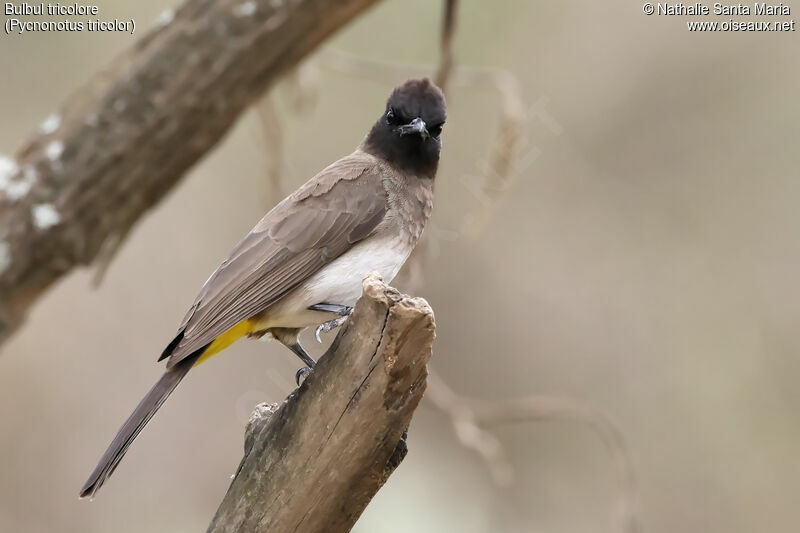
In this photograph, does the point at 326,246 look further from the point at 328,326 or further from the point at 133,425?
the point at 133,425

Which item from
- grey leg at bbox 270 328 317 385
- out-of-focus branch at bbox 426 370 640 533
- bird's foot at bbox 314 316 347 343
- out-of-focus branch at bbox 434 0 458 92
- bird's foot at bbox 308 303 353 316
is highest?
out-of-focus branch at bbox 434 0 458 92

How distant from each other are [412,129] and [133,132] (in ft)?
3.51

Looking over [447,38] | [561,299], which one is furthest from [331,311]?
[561,299]

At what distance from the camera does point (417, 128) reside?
4062mm

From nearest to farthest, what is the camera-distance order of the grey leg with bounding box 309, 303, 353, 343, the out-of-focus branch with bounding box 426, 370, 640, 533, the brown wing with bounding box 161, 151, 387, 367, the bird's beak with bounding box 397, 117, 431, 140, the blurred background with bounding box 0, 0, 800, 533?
the brown wing with bounding box 161, 151, 387, 367 → the grey leg with bounding box 309, 303, 353, 343 → the bird's beak with bounding box 397, 117, 431, 140 → the out-of-focus branch with bounding box 426, 370, 640, 533 → the blurred background with bounding box 0, 0, 800, 533

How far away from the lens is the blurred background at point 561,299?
715 cm

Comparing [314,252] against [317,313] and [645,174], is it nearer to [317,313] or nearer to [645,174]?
[317,313]

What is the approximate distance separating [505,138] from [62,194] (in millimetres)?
2039

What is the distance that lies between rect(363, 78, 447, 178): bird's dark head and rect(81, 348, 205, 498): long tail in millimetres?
1235

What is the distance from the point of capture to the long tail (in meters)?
3.25

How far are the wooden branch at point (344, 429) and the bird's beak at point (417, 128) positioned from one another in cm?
125

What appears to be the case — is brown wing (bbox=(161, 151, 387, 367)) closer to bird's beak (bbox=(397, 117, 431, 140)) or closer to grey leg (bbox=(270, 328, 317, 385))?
bird's beak (bbox=(397, 117, 431, 140))

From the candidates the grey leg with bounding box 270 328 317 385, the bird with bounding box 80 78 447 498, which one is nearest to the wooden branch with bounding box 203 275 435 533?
the bird with bounding box 80 78 447 498

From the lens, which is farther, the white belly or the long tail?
the white belly
